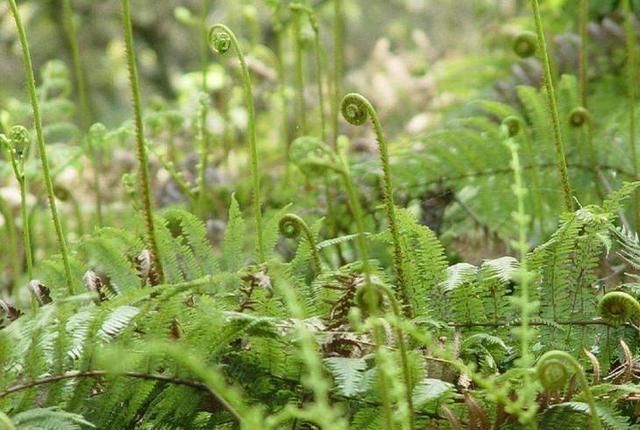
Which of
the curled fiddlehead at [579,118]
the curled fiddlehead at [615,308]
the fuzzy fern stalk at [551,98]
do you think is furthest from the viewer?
the curled fiddlehead at [579,118]

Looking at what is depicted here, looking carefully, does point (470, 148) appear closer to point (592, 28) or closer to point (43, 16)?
point (592, 28)

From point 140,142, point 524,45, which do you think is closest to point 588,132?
point 524,45

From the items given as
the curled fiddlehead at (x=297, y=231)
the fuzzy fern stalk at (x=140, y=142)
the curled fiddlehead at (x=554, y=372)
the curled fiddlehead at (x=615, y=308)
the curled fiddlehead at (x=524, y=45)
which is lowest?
the curled fiddlehead at (x=554, y=372)

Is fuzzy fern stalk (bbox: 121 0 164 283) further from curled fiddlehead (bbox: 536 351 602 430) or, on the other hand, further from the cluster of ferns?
curled fiddlehead (bbox: 536 351 602 430)

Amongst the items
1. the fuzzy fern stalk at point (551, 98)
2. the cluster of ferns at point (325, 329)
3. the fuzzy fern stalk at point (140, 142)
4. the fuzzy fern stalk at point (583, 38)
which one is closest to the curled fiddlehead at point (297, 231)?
the cluster of ferns at point (325, 329)

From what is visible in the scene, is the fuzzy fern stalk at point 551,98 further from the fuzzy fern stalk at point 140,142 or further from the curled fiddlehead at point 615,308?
the fuzzy fern stalk at point 140,142

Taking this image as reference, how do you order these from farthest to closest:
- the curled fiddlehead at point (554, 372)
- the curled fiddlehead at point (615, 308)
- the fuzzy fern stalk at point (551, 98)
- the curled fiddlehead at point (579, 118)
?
1. the curled fiddlehead at point (579, 118)
2. the fuzzy fern stalk at point (551, 98)
3. the curled fiddlehead at point (615, 308)
4. the curled fiddlehead at point (554, 372)
